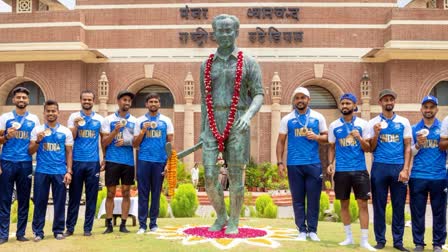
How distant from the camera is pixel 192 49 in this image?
71.6 feet

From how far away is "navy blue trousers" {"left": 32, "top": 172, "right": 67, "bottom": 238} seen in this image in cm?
701

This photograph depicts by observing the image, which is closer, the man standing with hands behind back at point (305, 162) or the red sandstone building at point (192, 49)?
the man standing with hands behind back at point (305, 162)

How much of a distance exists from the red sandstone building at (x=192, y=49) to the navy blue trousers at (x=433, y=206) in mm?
14570

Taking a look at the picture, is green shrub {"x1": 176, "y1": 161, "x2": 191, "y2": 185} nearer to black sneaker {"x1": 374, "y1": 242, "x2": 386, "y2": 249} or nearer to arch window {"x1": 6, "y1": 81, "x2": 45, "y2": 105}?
arch window {"x1": 6, "y1": 81, "x2": 45, "y2": 105}

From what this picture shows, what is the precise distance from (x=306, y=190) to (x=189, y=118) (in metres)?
14.7

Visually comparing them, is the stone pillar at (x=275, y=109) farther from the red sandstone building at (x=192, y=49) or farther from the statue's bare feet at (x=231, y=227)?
the statue's bare feet at (x=231, y=227)

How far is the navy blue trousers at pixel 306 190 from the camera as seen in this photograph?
22.7 ft

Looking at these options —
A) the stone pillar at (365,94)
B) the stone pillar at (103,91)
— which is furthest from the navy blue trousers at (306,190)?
the stone pillar at (103,91)

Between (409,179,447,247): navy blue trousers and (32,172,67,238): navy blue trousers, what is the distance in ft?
16.1

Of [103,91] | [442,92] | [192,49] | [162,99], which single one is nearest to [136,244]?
[103,91]

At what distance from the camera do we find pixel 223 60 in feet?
22.6

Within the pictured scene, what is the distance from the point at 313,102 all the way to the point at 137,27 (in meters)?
8.62

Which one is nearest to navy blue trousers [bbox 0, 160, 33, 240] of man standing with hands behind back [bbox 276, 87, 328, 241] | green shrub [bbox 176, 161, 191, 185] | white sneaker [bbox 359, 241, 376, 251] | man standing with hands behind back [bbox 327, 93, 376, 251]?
man standing with hands behind back [bbox 276, 87, 328, 241]

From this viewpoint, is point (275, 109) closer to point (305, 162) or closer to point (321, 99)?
point (321, 99)
